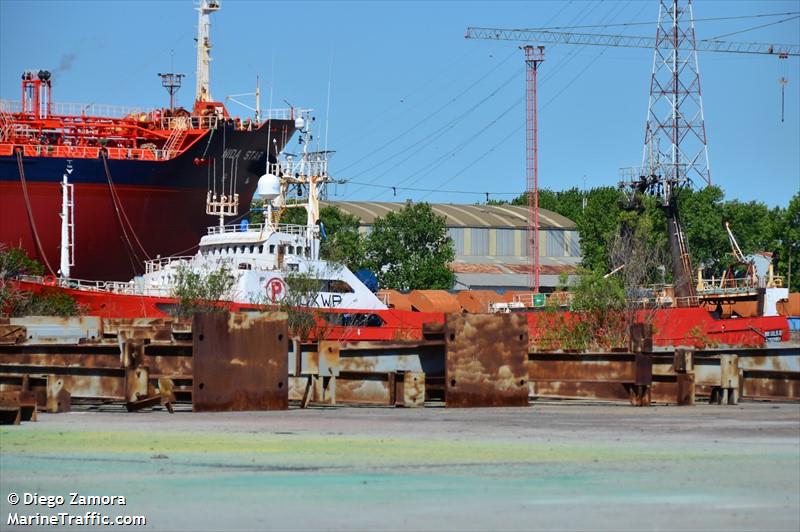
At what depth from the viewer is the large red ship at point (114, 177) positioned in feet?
187

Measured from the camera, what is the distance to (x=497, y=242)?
104125mm

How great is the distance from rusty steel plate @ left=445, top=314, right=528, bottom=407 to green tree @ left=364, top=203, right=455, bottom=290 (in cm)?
6770

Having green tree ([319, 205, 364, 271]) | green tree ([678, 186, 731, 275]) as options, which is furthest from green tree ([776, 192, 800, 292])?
green tree ([319, 205, 364, 271])

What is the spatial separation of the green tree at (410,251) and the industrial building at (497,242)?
533cm

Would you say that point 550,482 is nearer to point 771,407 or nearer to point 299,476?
point 299,476

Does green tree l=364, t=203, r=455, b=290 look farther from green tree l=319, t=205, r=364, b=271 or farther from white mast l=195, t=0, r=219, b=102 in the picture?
white mast l=195, t=0, r=219, b=102

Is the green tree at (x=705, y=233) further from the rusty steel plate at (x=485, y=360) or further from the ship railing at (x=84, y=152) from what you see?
the rusty steel plate at (x=485, y=360)

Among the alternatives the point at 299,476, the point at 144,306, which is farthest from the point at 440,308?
the point at 299,476

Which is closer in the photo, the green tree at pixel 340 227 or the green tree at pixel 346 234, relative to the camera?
the green tree at pixel 340 227

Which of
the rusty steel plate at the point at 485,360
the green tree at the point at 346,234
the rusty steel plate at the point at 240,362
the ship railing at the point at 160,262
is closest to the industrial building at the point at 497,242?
the green tree at the point at 346,234

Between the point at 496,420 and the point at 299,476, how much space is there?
5480 millimetres

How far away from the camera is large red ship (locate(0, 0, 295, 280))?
187ft

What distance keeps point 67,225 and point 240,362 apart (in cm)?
4102

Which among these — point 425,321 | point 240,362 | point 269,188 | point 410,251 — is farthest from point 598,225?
point 240,362
